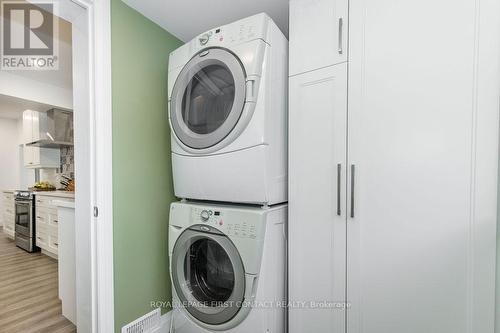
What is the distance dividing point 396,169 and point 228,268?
3.23ft

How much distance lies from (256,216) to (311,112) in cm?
59

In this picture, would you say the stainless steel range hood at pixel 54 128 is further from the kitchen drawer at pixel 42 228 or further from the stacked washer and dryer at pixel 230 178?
the stacked washer and dryer at pixel 230 178

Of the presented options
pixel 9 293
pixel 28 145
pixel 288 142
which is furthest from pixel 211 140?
pixel 28 145

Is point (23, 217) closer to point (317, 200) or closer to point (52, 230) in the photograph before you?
point (52, 230)

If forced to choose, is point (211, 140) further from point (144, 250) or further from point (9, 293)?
point (9, 293)

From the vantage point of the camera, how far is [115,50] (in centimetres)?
144

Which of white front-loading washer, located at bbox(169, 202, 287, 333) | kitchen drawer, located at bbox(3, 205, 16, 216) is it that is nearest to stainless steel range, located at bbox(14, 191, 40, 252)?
kitchen drawer, located at bbox(3, 205, 16, 216)

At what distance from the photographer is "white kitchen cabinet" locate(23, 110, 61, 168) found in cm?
374

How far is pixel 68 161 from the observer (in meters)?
3.94

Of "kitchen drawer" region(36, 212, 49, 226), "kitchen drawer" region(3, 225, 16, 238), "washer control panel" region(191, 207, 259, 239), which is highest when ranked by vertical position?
"washer control panel" region(191, 207, 259, 239)

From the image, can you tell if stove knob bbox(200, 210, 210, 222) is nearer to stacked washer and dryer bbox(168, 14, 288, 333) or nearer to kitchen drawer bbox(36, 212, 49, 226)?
stacked washer and dryer bbox(168, 14, 288, 333)

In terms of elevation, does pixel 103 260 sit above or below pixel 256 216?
below

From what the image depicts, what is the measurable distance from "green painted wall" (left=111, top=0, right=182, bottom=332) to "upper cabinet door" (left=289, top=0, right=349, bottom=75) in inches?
38.3

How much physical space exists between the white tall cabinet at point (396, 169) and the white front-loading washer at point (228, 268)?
108 millimetres
